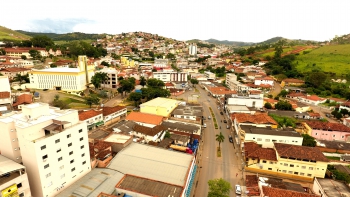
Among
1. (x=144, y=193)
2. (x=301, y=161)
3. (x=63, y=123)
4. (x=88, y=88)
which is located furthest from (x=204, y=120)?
(x=88, y=88)

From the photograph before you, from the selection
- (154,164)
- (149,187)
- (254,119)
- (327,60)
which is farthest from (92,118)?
(327,60)

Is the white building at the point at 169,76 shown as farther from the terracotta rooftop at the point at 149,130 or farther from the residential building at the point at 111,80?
the terracotta rooftop at the point at 149,130

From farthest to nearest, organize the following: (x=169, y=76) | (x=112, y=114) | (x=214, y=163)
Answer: (x=169, y=76) < (x=112, y=114) < (x=214, y=163)

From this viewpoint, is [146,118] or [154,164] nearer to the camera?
[154,164]

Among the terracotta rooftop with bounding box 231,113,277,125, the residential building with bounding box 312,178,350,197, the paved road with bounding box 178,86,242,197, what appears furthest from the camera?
the terracotta rooftop with bounding box 231,113,277,125

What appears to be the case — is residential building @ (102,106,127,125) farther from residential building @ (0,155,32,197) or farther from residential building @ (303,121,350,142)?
residential building @ (303,121,350,142)

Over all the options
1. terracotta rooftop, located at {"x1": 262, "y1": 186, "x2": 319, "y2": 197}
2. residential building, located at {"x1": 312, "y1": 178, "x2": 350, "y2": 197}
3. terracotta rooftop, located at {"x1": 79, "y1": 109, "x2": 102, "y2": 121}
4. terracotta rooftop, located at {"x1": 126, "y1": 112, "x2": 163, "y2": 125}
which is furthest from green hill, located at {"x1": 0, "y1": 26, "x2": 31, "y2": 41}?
residential building, located at {"x1": 312, "y1": 178, "x2": 350, "y2": 197}

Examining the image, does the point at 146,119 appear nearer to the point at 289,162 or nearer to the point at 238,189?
the point at 238,189
